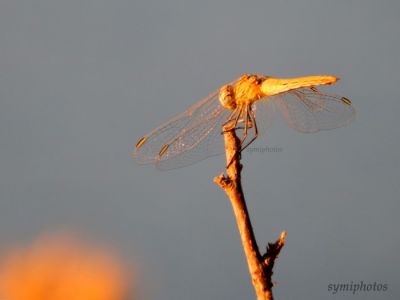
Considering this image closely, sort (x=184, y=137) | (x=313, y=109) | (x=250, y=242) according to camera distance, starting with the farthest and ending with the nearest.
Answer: (x=313, y=109)
(x=184, y=137)
(x=250, y=242)

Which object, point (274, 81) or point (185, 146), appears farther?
point (185, 146)

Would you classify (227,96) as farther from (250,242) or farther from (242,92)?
(250,242)

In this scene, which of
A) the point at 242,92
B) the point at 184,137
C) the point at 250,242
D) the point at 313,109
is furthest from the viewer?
the point at 313,109

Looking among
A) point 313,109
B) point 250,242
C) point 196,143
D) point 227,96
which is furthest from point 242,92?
point 250,242

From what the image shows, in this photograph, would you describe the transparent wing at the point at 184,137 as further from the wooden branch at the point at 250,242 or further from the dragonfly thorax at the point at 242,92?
the wooden branch at the point at 250,242

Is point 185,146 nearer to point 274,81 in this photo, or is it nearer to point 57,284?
point 274,81

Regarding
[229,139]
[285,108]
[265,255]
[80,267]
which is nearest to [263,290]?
[265,255]

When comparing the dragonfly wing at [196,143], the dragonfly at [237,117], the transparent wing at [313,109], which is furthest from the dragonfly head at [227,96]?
the transparent wing at [313,109]
